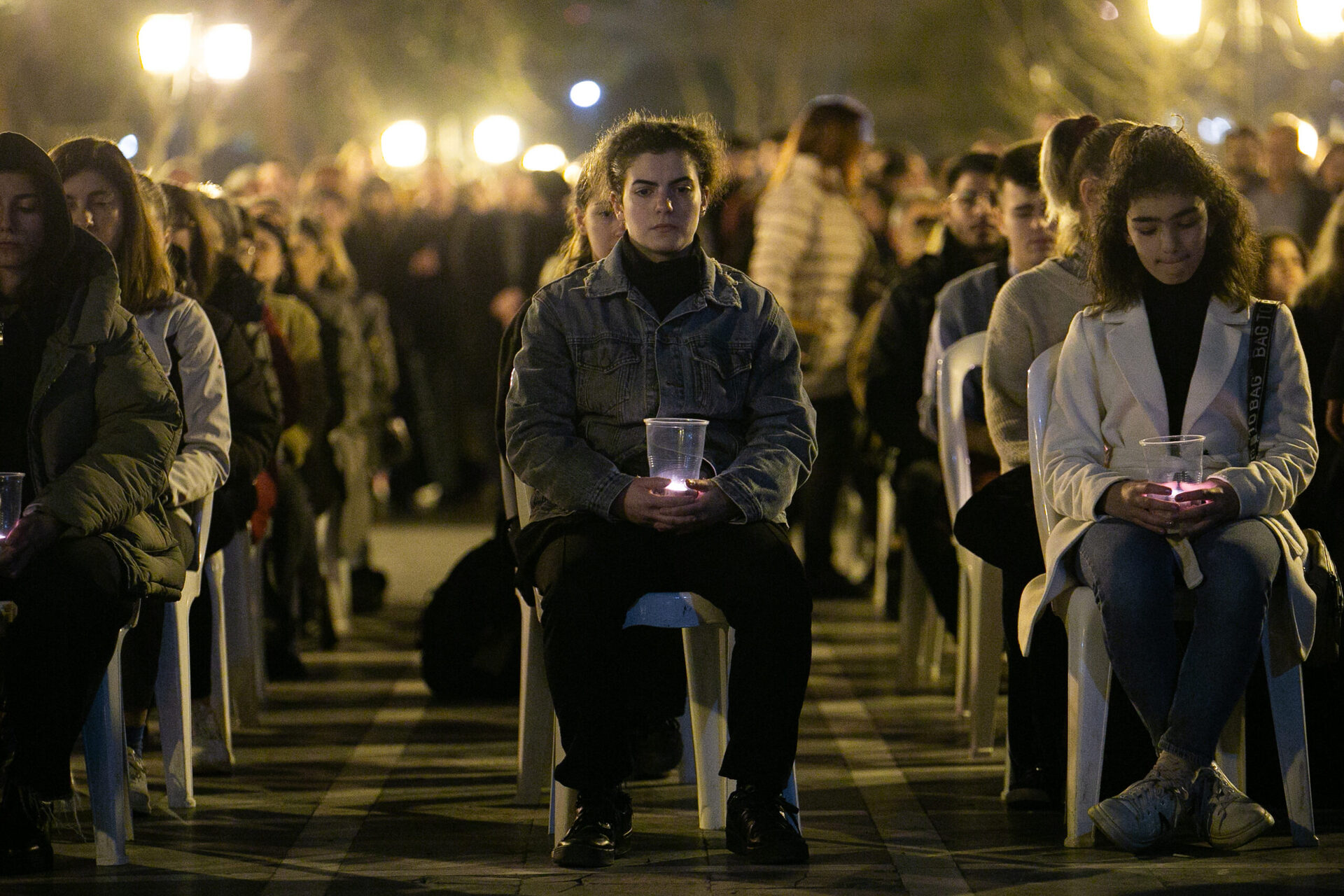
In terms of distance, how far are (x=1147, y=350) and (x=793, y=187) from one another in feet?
14.9

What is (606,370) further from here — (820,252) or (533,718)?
(820,252)

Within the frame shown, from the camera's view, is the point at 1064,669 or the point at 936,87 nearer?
the point at 1064,669

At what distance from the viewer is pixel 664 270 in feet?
17.2

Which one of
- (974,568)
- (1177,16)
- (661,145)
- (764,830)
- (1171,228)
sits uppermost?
(1177,16)

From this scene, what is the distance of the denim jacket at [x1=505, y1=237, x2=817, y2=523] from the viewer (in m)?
5.11

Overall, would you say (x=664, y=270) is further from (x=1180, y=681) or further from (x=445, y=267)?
(x=445, y=267)

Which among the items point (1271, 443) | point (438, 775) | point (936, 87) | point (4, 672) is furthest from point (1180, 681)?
point (936, 87)

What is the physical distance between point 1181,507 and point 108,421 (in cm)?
252

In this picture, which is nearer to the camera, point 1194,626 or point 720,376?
point 1194,626

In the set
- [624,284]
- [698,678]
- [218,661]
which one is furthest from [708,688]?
[218,661]

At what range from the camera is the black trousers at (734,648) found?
4816 mm

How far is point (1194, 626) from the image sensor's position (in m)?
4.88

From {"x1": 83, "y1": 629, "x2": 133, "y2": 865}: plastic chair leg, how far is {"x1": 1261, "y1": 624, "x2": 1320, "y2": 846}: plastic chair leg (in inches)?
107

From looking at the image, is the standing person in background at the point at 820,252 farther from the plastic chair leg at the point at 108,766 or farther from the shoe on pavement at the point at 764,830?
the plastic chair leg at the point at 108,766
